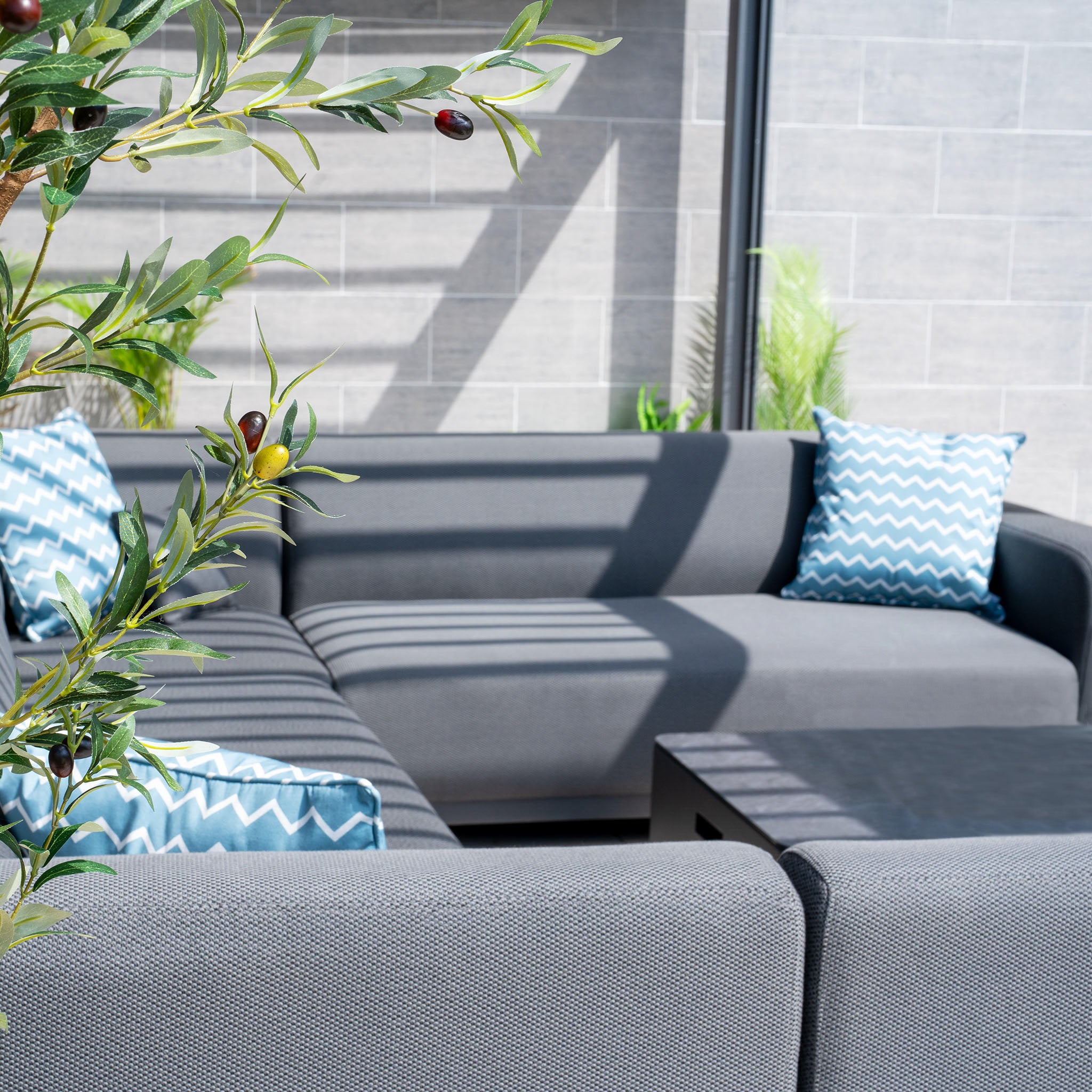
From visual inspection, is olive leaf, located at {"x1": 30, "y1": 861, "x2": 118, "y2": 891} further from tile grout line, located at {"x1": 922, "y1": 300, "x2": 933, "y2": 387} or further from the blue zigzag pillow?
tile grout line, located at {"x1": 922, "y1": 300, "x2": 933, "y2": 387}

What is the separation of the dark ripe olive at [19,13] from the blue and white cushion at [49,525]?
2442 mm

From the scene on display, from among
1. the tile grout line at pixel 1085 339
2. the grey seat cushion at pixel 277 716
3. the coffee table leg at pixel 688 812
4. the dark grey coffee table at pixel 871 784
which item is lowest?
the coffee table leg at pixel 688 812

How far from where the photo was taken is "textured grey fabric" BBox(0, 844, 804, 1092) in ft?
2.88

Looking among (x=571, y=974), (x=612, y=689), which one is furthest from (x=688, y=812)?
(x=571, y=974)

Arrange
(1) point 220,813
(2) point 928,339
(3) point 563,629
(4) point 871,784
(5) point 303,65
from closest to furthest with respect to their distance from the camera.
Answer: (5) point 303,65, (1) point 220,813, (4) point 871,784, (3) point 563,629, (2) point 928,339

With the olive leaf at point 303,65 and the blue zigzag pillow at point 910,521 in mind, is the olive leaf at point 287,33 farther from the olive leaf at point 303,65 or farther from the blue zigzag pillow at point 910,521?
the blue zigzag pillow at point 910,521

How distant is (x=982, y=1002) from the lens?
99 centimetres

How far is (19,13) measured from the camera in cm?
32

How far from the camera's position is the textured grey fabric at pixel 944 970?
0.97m

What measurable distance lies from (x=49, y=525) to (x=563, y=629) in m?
1.17

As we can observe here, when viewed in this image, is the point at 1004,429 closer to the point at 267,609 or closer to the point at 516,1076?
the point at 267,609

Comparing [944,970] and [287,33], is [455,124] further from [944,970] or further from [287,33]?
[944,970]

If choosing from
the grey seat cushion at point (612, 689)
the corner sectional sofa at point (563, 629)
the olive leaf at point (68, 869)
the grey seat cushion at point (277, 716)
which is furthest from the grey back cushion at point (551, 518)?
the olive leaf at point (68, 869)

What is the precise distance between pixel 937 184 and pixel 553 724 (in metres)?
2.35
